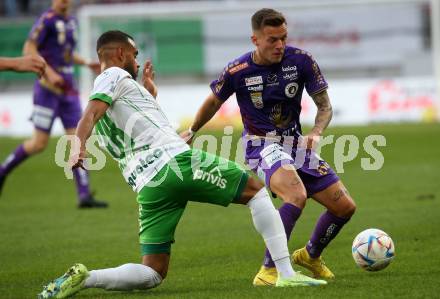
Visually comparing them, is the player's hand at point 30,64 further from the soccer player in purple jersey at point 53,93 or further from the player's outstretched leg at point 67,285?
the soccer player in purple jersey at point 53,93

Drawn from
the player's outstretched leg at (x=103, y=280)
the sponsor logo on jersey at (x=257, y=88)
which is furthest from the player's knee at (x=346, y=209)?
the player's outstretched leg at (x=103, y=280)

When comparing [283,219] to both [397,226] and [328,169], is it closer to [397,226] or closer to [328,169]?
[328,169]

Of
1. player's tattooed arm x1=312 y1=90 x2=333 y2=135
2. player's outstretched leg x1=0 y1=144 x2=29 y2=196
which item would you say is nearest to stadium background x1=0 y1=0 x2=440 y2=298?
player's outstretched leg x1=0 y1=144 x2=29 y2=196

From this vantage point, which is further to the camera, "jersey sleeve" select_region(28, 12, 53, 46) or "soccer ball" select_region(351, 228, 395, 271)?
"jersey sleeve" select_region(28, 12, 53, 46)

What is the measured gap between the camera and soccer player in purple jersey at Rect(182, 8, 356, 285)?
25.2 ft

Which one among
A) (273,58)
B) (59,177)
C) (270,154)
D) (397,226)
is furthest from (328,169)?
(59,177)

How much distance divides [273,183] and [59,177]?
38.1ft

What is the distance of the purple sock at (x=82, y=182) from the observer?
1328cm

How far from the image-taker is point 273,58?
7.74 meters

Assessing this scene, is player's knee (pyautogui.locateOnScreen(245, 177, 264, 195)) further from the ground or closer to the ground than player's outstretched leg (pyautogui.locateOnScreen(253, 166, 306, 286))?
further from the ground

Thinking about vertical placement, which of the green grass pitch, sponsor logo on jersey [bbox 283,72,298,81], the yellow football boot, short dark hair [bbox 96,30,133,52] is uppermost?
short dark hair [bbox 96,30,133,52]

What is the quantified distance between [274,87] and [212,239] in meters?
2.98

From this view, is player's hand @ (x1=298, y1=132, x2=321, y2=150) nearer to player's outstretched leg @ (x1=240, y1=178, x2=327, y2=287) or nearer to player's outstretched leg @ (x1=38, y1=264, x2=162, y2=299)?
player's outstretched leg @ (x1=240, y1=178, x2=327, y2=287)

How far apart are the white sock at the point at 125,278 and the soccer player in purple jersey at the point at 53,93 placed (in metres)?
6.73
